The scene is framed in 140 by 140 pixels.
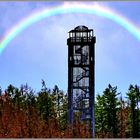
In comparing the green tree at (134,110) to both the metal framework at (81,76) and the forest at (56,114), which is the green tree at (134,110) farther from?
the metal framework at (81,76)

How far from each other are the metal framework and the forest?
0.26 feet

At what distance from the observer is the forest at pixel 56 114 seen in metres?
6.73

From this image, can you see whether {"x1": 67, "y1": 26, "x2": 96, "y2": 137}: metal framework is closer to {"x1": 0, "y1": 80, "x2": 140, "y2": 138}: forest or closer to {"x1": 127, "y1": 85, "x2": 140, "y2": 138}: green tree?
{"x1": 0, "y1": 80, "x2": 140, "y2": 138}: forest

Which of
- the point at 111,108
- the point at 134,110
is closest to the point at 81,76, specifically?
the point at 111,108

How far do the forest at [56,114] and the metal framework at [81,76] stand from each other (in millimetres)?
78

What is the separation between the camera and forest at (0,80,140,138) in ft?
22.1

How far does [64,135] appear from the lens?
6.64 metres

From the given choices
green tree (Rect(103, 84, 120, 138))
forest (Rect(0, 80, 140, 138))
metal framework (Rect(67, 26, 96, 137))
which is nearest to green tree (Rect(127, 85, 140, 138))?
forest (Rect(0, 80, 140, 138))

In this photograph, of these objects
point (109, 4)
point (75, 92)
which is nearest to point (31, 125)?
point (75, 92)

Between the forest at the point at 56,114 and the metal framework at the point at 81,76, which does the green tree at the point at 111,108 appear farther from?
the metal framework at the point at 81,76

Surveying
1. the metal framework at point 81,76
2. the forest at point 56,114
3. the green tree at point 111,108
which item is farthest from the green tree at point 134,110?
the metal framework at point 81,76

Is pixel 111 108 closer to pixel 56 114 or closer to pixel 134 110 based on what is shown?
pixel 134 110

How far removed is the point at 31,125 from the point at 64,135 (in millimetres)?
510

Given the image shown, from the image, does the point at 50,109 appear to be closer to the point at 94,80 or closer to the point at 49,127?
the point at 49,127
